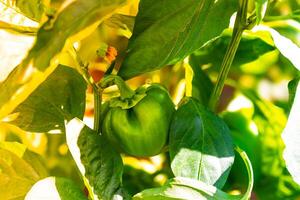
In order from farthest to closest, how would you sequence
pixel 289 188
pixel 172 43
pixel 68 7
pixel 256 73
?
pixel 256 73
pixel 289 188
pixel 172 43
pixel 68 7

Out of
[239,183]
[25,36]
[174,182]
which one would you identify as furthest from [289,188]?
[25,36]

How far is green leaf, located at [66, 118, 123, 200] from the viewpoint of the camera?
61 centimetres

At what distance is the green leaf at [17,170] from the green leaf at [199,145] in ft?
0.58

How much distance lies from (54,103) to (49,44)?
0.79ft

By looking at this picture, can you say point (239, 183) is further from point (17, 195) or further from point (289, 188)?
point (17, 195)

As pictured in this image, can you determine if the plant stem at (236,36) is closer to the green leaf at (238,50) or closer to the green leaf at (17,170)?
the green leaf at (238,50)

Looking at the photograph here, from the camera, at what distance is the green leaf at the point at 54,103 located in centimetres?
71

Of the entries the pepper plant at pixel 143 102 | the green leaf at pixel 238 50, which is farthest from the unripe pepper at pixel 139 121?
the green leaf at pixel 238 50

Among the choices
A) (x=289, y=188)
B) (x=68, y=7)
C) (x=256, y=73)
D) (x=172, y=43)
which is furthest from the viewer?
(x=256, y=73)

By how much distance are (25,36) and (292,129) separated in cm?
26

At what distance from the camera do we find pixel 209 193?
590 millimetres

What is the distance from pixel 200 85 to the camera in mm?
789

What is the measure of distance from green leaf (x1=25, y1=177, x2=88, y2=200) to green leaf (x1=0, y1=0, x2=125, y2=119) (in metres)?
0.12

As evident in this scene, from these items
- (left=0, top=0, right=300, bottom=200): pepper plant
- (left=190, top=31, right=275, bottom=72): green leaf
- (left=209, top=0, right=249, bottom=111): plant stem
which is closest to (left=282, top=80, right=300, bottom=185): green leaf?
(left=0, top=0, right=300, bottom=200): pepper plant
